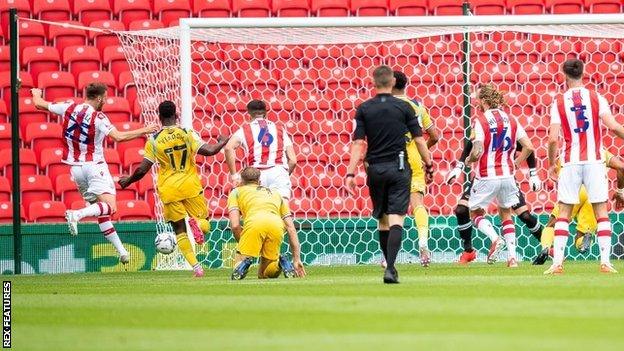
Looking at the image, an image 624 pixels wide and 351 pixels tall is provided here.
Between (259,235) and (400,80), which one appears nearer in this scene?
(259,235)

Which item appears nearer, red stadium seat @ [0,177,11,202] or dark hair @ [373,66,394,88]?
dark hair @ [373,66,394,88]

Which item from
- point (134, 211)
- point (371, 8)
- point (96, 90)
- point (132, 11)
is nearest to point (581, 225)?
point (96, 90)

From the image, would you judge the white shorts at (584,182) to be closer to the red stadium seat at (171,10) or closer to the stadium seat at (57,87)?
the stadium seat at (57,87)

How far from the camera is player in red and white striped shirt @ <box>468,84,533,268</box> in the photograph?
15.7 metres

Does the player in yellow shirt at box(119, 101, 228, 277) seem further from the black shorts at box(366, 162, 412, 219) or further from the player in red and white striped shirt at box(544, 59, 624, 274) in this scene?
the player in red and white striped shirt at box(544, 59, 624, 274)

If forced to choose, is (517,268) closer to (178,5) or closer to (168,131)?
(168,131)

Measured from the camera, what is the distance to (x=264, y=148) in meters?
15.2

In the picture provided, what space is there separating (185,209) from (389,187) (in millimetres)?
3569

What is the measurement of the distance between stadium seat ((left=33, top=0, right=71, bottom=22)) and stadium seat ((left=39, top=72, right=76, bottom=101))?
1.57 metres

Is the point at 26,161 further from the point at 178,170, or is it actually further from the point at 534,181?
the point at 534,181

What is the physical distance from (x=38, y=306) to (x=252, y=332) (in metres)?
A: 2.76

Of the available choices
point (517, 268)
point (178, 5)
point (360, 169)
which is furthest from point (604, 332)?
point (178, 5)

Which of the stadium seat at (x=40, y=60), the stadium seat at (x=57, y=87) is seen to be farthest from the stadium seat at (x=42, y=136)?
the stadium seat at (x=40, y=60)

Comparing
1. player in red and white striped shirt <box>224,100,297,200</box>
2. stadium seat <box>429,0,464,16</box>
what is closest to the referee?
player in red and white striped shirt <box>224,100,297,200</box>
